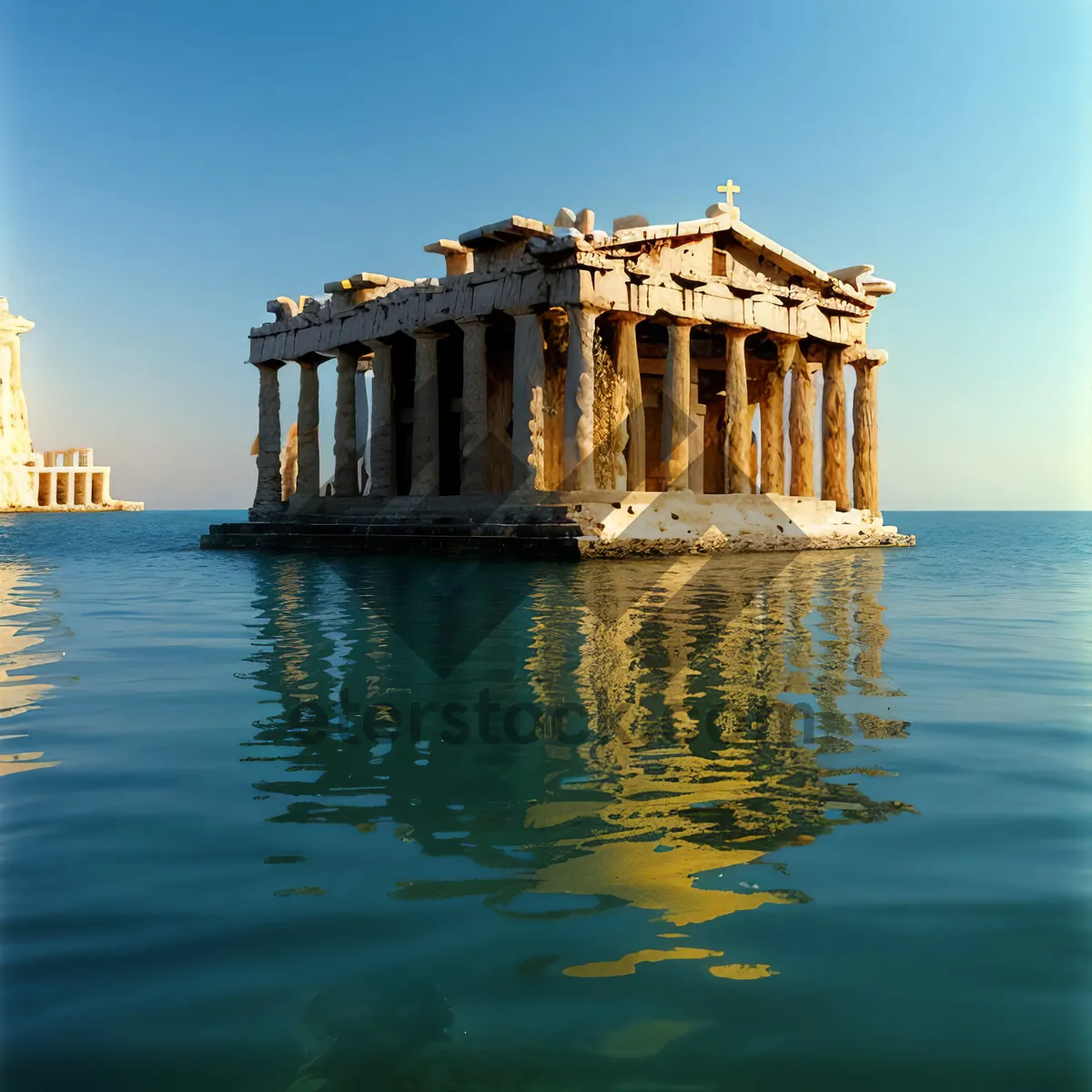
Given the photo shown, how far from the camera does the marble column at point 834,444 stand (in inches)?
1291

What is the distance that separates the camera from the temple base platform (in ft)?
73.0

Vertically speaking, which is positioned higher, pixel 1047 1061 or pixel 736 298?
pixel 736 298

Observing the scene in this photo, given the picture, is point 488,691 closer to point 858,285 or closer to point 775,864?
point 775,864

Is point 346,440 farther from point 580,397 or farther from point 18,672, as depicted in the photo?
point 18,672

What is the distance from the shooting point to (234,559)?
25141 millimetres

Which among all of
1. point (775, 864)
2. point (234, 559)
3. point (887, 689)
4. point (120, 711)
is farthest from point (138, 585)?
point (775, 864)

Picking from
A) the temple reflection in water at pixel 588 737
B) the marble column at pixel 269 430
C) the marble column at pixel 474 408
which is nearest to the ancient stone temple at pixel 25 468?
the marble column at pixel 269 430

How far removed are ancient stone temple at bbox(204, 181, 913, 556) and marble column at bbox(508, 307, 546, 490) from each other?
0.16 ft

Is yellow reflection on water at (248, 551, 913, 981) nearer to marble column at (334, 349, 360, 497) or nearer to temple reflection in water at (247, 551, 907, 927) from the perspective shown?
temple reflection in water at (247, 551, 907, 927)

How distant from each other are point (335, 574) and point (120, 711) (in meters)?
12.4

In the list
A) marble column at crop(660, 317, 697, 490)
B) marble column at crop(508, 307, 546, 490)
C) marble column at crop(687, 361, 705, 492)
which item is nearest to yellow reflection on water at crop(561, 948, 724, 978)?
marble column at crop(508, 307, 546, 490)

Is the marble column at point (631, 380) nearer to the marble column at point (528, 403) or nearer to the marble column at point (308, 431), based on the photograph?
the marble column at point (528, 403)

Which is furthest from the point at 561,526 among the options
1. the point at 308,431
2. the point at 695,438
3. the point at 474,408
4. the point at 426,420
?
the point at 308,431

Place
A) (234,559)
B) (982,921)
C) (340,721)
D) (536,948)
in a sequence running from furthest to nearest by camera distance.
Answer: (234,559)
(340,721)
(982,921)
(536,948)
